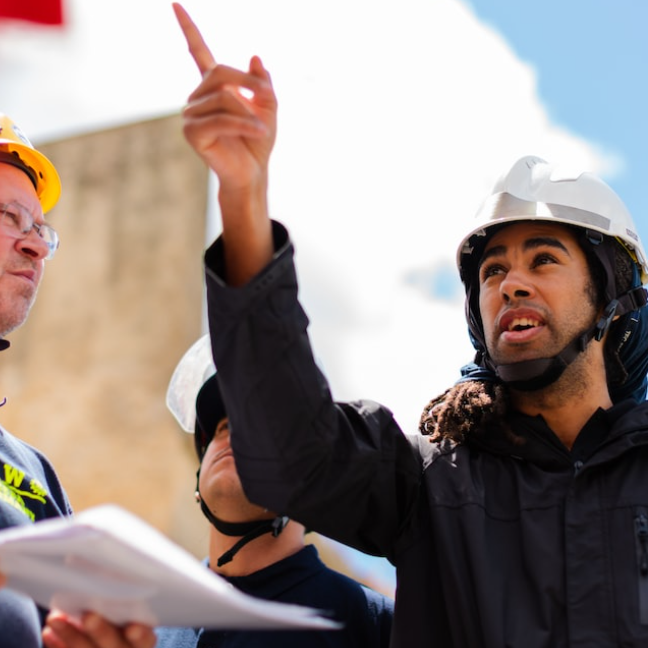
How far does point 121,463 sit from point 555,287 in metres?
8.06

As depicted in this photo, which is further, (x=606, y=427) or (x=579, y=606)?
(x=606, y=427)

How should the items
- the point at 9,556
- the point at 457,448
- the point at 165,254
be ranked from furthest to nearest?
the point at 165,254 < the point at 457,448 < the point at 9,556

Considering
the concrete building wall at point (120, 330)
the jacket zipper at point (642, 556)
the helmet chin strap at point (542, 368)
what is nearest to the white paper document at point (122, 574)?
the jacket zipper at point (642, 556)

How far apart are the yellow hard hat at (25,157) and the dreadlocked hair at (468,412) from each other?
74.1 inches

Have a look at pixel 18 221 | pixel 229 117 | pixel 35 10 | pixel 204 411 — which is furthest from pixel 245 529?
pixel 35 10

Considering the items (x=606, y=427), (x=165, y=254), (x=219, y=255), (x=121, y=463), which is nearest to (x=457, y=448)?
(x=606, y=427)

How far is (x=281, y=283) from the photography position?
2410 mm

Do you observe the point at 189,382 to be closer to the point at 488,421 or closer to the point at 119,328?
the point at 488,421

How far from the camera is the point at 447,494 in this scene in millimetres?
2916

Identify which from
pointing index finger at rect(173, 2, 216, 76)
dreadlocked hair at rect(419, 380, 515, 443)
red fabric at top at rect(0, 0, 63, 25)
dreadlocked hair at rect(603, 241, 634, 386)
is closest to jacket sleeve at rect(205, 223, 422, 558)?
pointing index finger at rect(173, 2, 216, 76)

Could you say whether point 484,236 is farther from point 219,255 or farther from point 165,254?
point 165,254

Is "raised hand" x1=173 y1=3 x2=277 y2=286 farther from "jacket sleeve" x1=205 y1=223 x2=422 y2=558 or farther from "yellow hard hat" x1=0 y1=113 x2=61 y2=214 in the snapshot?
"yellow hard hat" x1=0 y1=113 x2=61 y2=214

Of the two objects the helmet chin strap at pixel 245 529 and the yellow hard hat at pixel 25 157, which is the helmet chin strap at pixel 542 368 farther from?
the yellow hard hat at pixel 25 157

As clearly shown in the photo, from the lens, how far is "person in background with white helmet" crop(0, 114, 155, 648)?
2.20m
